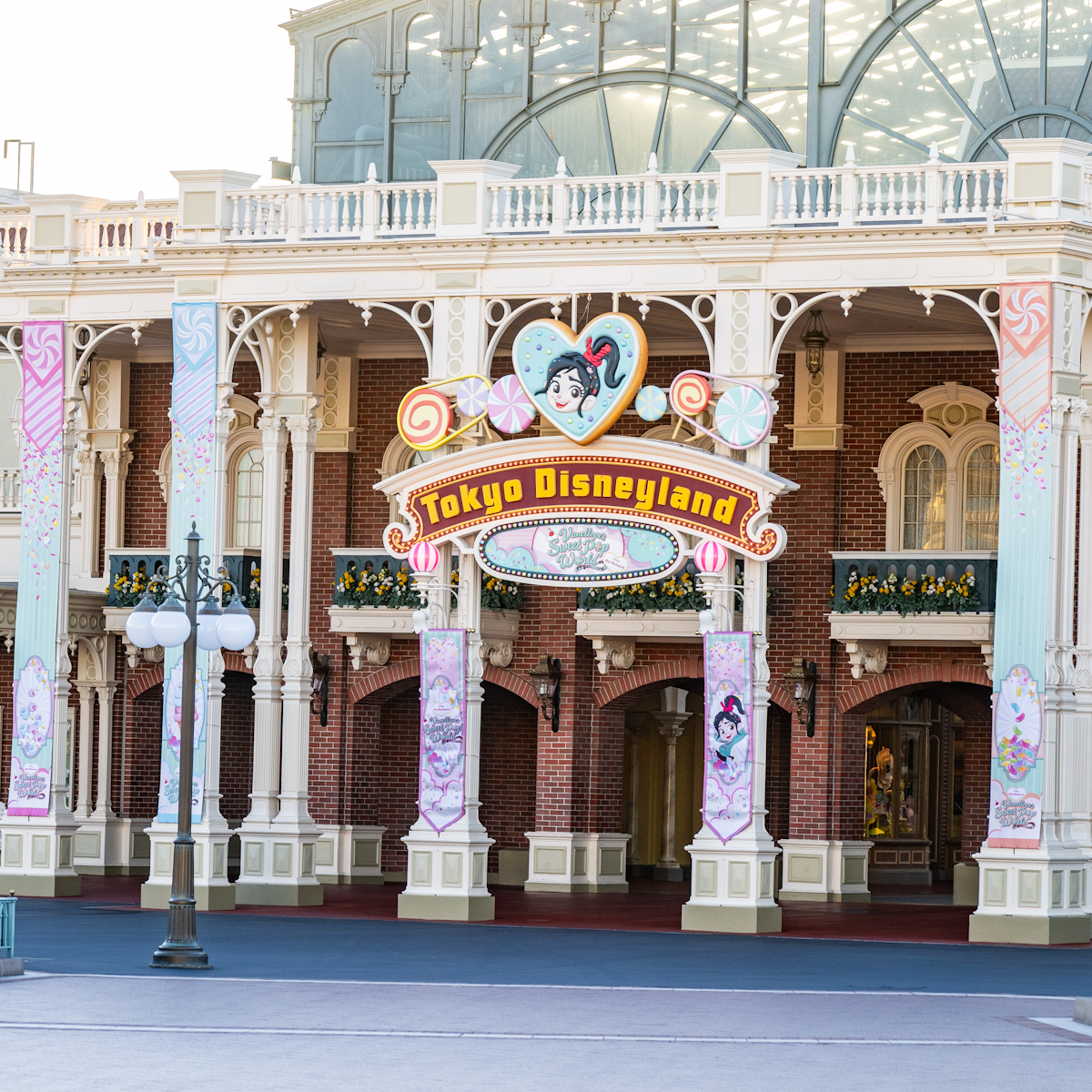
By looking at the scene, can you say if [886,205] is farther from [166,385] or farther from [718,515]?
[166,385]

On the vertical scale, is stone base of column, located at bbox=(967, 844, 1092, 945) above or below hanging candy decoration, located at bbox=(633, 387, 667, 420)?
below

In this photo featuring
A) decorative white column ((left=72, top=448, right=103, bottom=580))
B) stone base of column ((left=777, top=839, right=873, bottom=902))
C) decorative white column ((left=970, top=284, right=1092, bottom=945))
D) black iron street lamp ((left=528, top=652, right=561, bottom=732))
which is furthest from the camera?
decorative white column ((left=72, top=448, right=103, bottom=580))

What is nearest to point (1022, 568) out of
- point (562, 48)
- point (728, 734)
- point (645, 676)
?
point (728, 734)

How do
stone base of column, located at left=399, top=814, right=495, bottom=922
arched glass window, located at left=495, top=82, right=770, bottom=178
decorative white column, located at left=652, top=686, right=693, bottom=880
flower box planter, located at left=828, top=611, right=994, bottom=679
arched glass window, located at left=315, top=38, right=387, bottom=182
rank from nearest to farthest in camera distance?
stone base of column, located at left=399, top=814, right=495, bottom=922 → flower box planter, located at left=828, top=611, right=994, bottom=679 → arched glass window, located at left=495, top=82, right=770, bottom=178 → arched glass window, located at left=315, top=38, right=387, bottom=182 → decorative white column, located at left=652, top=686, right=693, bottom=880

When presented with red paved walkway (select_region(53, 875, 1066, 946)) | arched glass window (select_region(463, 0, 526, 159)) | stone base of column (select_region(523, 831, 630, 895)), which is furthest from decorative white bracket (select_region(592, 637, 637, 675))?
arched glass window (select_region(463, 0, 526, 159))

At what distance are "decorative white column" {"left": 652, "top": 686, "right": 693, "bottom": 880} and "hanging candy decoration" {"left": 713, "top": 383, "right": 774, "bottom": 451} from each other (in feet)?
30.7

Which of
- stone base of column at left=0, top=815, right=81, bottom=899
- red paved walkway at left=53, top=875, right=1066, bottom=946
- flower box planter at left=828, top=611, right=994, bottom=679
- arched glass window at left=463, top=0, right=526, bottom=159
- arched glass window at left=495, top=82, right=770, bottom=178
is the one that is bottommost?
red paved walkway at left=53, top=875, right=1066, bottom=946

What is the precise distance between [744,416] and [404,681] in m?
8.44

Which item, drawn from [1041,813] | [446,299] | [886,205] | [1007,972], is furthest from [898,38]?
[1007,972]

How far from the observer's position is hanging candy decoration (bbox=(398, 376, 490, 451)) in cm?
2567

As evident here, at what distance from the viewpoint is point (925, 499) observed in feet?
96.9

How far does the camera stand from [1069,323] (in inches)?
960

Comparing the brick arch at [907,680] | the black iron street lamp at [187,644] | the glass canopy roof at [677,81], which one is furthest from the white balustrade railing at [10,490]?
the black iron street lamp at [187,644]

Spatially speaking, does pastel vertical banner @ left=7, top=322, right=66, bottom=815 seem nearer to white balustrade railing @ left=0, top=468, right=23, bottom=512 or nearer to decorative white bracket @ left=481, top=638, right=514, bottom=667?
white balustrade railing @ left=0, top=468, right=23, bottom=512
